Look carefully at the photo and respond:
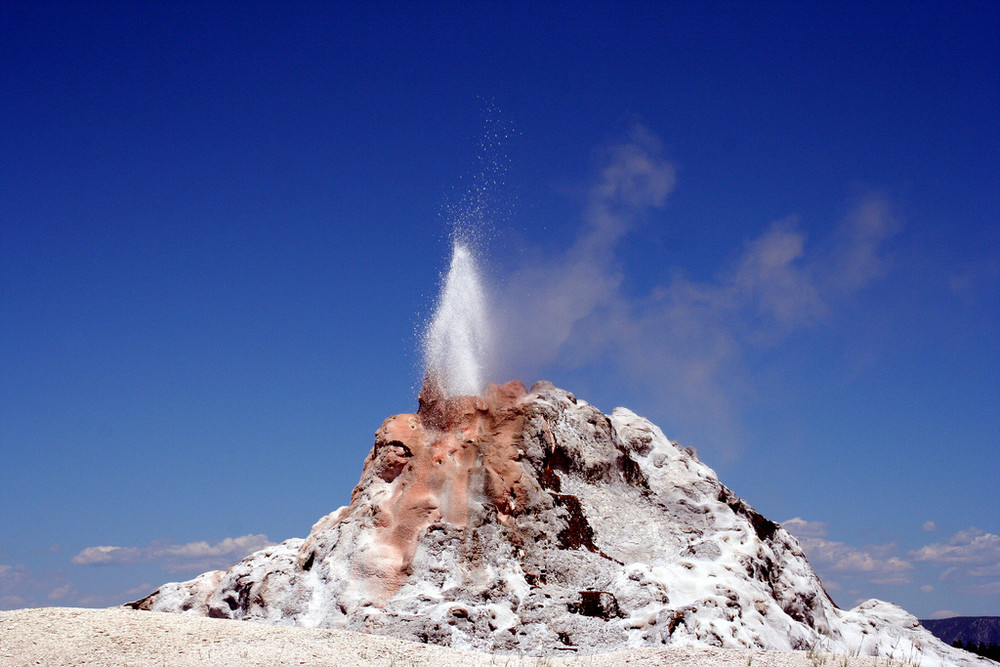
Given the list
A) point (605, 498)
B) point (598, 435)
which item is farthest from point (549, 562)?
point (598, 435)

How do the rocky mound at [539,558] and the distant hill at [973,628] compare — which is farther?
the distant hill at [973,628]

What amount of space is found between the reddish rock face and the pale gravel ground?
4.12 metres

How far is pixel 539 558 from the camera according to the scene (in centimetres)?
2000

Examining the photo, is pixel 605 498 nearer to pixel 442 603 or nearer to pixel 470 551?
pixel 470 551

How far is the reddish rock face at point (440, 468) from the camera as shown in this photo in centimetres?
2019

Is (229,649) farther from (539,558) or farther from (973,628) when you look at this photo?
(973,628)

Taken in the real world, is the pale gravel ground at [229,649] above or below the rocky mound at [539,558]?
below

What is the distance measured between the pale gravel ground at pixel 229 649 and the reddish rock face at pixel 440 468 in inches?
162

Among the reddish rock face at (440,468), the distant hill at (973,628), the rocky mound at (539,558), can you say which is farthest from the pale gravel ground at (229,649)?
the distant hill at (973,628)

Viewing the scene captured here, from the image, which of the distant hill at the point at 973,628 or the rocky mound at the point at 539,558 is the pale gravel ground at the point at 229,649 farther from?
the distant hill at the point at 973,628

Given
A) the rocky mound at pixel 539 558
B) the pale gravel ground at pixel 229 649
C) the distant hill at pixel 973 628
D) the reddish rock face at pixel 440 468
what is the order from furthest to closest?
1. the distant hill at pixel 973 628
2. the reddish rock face at pixel 440 468
3. the rocky mound at pixel 539 558
4. the pale gravel ground at pixel 229 649

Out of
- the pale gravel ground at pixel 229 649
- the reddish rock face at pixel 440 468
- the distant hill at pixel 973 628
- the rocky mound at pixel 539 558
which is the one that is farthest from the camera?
the distant hill at pixel 973 628

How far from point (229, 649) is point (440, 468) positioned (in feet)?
26.4

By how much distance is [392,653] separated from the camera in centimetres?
1472
